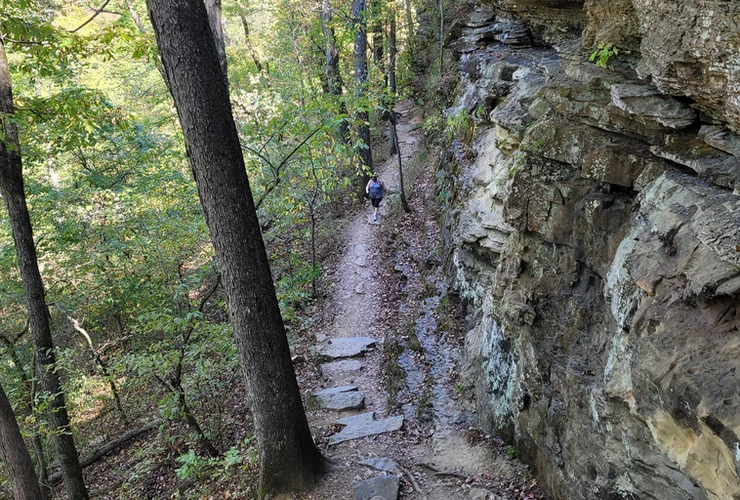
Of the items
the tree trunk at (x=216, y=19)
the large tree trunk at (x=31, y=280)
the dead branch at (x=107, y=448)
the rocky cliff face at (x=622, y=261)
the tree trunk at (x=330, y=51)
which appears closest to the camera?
the rocky cliff face at (x=622, y=261)

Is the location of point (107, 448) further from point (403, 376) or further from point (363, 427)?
point (403, 376)

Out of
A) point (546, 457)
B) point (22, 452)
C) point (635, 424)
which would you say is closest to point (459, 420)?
point (546, 457)

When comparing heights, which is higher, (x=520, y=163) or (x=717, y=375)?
(x=520, y=163)

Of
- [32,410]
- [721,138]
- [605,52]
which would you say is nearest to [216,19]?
[605,52]

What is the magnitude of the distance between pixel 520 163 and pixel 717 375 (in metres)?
4.08

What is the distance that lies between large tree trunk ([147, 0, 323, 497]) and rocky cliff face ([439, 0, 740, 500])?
318cm

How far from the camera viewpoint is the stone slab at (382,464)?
6777 mm

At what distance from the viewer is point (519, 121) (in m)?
7.45

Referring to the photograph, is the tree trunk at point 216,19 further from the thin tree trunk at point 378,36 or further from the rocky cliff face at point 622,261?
the thin tree trunk at point 378,36

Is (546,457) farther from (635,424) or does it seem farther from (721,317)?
(721,317)

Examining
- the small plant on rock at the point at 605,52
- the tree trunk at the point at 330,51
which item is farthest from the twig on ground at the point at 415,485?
the tree trunk at the point at 330,51

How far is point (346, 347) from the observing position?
10.9 m

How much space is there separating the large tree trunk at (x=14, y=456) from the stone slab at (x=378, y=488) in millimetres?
4935

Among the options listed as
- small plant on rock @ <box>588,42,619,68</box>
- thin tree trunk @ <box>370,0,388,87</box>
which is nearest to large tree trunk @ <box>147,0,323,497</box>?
small plant on rock @ <box>588,42,619,68</box>
